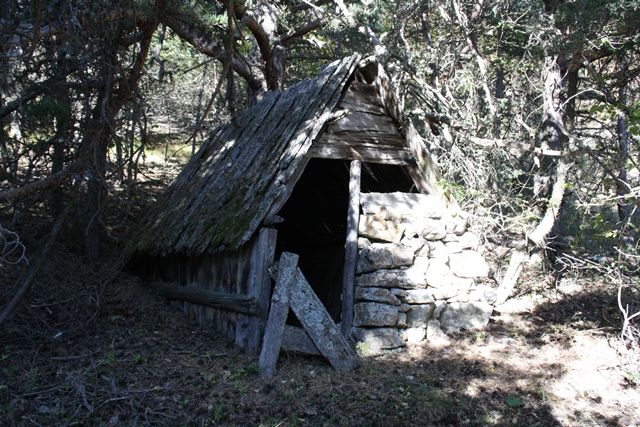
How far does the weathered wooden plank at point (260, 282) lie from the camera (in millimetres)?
6027

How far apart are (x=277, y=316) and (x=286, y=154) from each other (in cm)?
195

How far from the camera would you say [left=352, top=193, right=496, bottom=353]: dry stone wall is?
21.4ft

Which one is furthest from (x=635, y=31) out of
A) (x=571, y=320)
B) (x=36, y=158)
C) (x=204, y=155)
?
(x=36, y=158)

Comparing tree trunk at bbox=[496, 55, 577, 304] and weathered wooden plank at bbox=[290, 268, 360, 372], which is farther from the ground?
tree trunk at bbox=[496, 55, 577, 304]

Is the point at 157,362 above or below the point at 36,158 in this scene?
below

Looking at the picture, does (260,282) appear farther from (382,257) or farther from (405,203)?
(405,203)

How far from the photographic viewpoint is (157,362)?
5.79 m

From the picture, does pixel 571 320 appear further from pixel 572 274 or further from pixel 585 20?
pixel 585 20

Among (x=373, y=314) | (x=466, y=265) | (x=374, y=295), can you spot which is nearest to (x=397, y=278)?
(x=374, y=295)

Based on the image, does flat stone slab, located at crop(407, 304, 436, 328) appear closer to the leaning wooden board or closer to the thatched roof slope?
the leaning wooden board

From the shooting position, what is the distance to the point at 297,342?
5.87 meters

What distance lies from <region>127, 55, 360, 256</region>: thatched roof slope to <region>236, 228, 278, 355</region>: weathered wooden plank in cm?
27

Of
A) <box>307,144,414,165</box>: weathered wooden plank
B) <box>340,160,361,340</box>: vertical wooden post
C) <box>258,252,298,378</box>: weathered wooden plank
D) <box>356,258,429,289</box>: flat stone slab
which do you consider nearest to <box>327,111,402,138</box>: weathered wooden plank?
<box>307,144,414,165</box>: weathered wooden plank

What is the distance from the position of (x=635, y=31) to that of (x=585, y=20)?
666 millimetres
